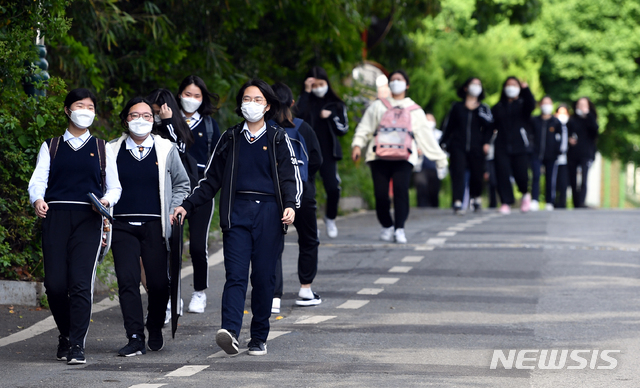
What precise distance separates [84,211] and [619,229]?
382 inches

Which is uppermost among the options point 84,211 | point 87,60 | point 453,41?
point 453,41

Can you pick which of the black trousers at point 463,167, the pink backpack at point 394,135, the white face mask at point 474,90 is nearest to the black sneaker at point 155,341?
the pink backpack at point 394,135

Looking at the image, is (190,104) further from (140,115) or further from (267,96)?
(267,96)

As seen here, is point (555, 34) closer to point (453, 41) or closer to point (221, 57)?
point (453, 41)

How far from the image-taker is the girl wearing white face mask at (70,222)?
270 inches

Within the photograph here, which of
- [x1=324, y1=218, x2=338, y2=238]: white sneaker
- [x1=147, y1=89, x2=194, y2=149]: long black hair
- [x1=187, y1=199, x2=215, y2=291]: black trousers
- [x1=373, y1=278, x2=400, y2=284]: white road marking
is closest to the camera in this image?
[x1=147, y1=89, x2=194, y2=149]: long black hair

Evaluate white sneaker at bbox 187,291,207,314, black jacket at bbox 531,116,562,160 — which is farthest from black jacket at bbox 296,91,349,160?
black jacket at bbox 531,116,562,160

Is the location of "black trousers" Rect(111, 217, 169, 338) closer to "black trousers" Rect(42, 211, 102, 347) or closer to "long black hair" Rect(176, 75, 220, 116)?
"black trousers" Rect(42, 211, 102, 347)

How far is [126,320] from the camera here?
7113 mm

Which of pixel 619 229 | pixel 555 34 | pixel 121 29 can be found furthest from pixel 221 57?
pixel 555 34

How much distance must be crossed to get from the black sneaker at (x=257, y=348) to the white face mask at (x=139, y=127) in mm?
1522

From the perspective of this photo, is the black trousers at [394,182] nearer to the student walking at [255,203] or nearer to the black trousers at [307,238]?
the black trousers at [307,238]

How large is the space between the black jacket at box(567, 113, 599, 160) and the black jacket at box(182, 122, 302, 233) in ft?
48.1

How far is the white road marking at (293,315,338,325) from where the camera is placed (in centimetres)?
816
